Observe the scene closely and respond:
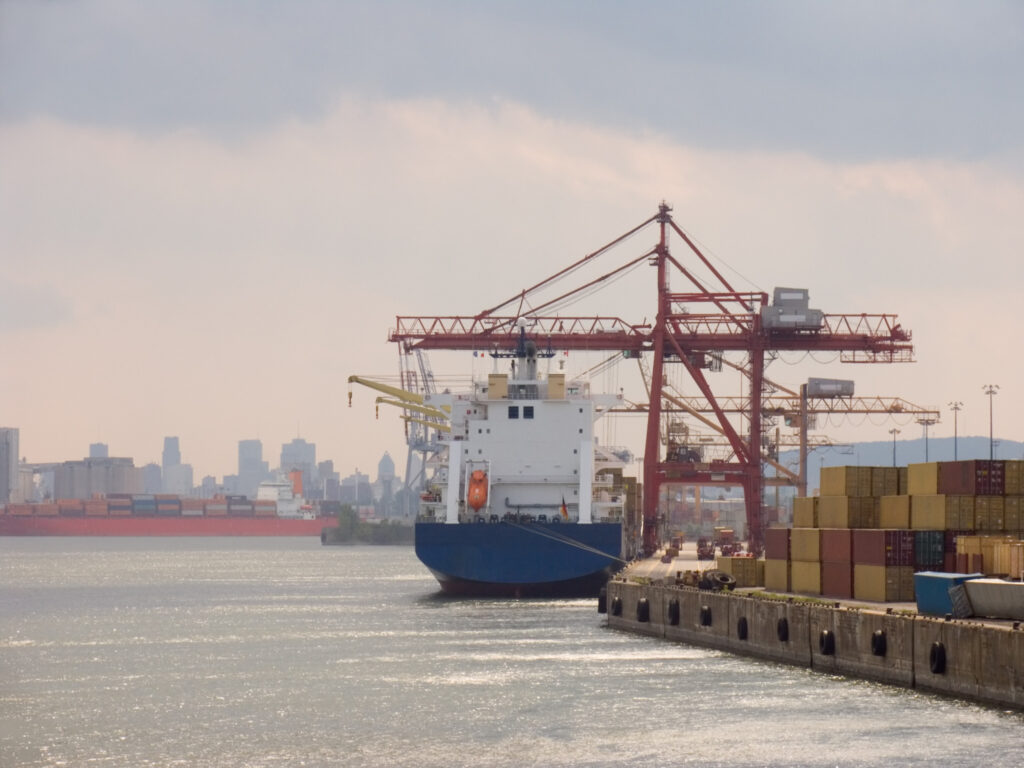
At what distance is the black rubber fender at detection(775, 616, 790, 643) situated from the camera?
46.1 metres

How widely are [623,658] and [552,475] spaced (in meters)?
27.4

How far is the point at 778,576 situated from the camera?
182 ft

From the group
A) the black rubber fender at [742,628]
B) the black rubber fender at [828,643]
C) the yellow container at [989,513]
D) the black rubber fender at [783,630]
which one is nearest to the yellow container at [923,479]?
the yellow container at [989,513]

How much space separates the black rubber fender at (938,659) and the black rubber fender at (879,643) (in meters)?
2.61

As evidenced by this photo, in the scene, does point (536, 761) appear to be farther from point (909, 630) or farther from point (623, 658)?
point (623, 658)

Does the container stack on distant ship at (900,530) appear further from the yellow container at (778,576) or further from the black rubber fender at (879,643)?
the black rubber fender at (879,643)

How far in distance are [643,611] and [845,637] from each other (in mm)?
15275

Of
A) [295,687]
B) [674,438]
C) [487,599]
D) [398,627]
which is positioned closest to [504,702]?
[295,687]

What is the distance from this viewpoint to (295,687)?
41344mm

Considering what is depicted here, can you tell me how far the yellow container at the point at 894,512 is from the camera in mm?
50875

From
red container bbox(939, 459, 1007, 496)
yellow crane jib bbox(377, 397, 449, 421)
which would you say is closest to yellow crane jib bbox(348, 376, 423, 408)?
yellow crane jib bbox(377, 397, 449, 421)

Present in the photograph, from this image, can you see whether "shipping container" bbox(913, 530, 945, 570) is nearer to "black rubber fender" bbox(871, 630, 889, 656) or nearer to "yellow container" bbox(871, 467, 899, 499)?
"yellow container" bbox(871, 467, 899, 499)

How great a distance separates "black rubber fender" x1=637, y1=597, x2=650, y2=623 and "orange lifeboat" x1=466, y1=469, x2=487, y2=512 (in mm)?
16101

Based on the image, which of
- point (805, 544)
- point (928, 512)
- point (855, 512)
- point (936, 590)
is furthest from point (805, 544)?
point (936, 590)
